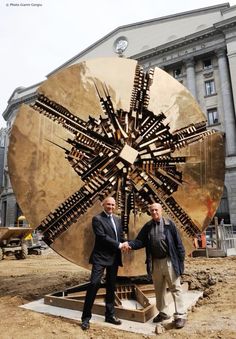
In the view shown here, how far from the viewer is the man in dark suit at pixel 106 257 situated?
12.4 feet

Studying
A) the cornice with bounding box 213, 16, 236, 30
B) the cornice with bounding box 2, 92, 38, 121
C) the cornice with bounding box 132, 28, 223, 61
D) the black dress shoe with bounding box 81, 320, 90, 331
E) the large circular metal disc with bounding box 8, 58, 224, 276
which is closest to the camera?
the black dress shoe with bounding box 81, 320, 90, 331

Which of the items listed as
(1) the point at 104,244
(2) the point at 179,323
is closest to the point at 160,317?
(2) the point at 179,323

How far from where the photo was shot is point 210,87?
3036cm

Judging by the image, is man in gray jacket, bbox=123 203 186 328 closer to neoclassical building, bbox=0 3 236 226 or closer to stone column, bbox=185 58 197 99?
neoclassical building, bbox=0 3 236 226

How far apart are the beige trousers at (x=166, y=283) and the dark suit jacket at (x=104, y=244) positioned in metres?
0.56

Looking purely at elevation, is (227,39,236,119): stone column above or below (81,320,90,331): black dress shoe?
above

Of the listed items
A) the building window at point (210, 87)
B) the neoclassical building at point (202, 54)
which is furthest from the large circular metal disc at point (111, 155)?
the building window at point (210, 87)

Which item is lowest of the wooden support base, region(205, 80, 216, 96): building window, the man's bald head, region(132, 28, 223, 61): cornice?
the wooden support base

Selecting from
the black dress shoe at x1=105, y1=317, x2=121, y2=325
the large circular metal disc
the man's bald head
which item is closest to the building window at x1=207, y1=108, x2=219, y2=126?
the large circular metal disc

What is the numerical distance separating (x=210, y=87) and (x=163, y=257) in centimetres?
2924

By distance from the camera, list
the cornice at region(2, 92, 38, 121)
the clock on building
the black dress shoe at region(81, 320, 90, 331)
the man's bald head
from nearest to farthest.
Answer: the black dress shoe at region(81, 320, 90, 331) < the man's bald head < the clock on building < the cornice at region(2, 92, 38, 121)

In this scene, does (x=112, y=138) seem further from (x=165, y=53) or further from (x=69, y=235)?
(x=165, y=53)

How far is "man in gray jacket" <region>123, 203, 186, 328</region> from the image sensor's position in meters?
3.84

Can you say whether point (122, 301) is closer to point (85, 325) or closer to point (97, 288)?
point (97, 288)
